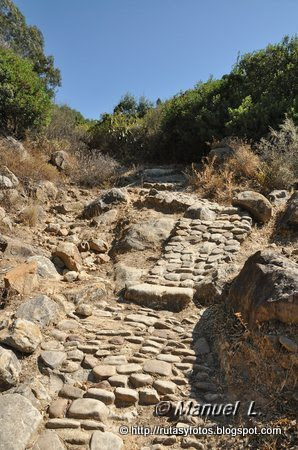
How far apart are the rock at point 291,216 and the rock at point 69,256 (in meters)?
3.15

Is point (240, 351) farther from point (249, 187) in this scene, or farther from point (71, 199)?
point (71, 199)

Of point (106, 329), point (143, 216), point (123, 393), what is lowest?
point (123, 393)

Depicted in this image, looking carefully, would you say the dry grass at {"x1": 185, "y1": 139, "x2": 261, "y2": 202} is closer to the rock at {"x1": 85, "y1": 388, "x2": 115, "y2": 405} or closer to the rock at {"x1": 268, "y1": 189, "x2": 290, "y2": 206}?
the rock at {"x1": 268, "y1": 189, "x2": 290, "y2": 206}

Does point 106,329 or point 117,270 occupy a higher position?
point 117,270

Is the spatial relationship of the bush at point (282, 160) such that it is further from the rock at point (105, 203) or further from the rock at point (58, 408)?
the rock at point (58, 408)

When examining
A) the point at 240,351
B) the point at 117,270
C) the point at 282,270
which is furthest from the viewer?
the point at 117,270

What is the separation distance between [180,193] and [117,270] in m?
2.77

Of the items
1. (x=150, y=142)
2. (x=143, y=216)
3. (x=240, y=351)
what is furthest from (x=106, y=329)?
(x=150, y=142)

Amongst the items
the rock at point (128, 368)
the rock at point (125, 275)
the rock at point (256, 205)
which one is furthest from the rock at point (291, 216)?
the rock at point (128, 368)

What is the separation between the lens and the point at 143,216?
267 inches

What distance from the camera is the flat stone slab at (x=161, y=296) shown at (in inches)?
178

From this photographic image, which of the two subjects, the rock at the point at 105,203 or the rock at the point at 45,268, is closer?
the rock at the point at 45,268

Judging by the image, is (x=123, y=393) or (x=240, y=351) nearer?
(x=123, y=393)

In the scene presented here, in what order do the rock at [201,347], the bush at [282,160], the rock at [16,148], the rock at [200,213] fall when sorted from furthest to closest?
the rock at [16,148] < the bush at [282,160] < the rock at [200,213] < the rock at [201,347]
